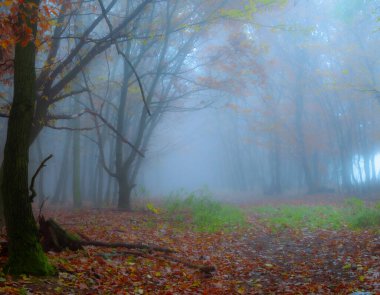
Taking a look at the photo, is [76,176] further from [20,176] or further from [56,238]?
[20,176]

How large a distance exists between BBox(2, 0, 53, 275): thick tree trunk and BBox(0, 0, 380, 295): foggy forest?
2cm

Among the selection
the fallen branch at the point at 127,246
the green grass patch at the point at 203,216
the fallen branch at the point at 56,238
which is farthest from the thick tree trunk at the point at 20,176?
the green grass patch at the point at 203,216

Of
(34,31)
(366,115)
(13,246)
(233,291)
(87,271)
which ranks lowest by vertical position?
Answer: (233,291)

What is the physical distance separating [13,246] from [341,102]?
1159 inches

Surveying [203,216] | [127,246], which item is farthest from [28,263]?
[203,216]

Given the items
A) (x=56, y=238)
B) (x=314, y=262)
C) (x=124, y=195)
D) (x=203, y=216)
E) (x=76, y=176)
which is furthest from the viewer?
(x=76, y=176)

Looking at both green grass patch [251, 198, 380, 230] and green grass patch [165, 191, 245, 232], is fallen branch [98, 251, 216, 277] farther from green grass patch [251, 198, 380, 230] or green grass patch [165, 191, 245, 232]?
green grass patch [251, 198, 380, 230]

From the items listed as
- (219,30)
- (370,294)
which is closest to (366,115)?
(219,30)

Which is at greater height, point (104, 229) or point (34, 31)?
point (34, 31)

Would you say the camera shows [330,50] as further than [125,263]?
Yes

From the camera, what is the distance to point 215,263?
9.17 meters

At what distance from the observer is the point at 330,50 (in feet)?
87.9

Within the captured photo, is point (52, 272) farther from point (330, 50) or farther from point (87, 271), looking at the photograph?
point (330, 50)

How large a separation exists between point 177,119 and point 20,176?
26186 millimetres
